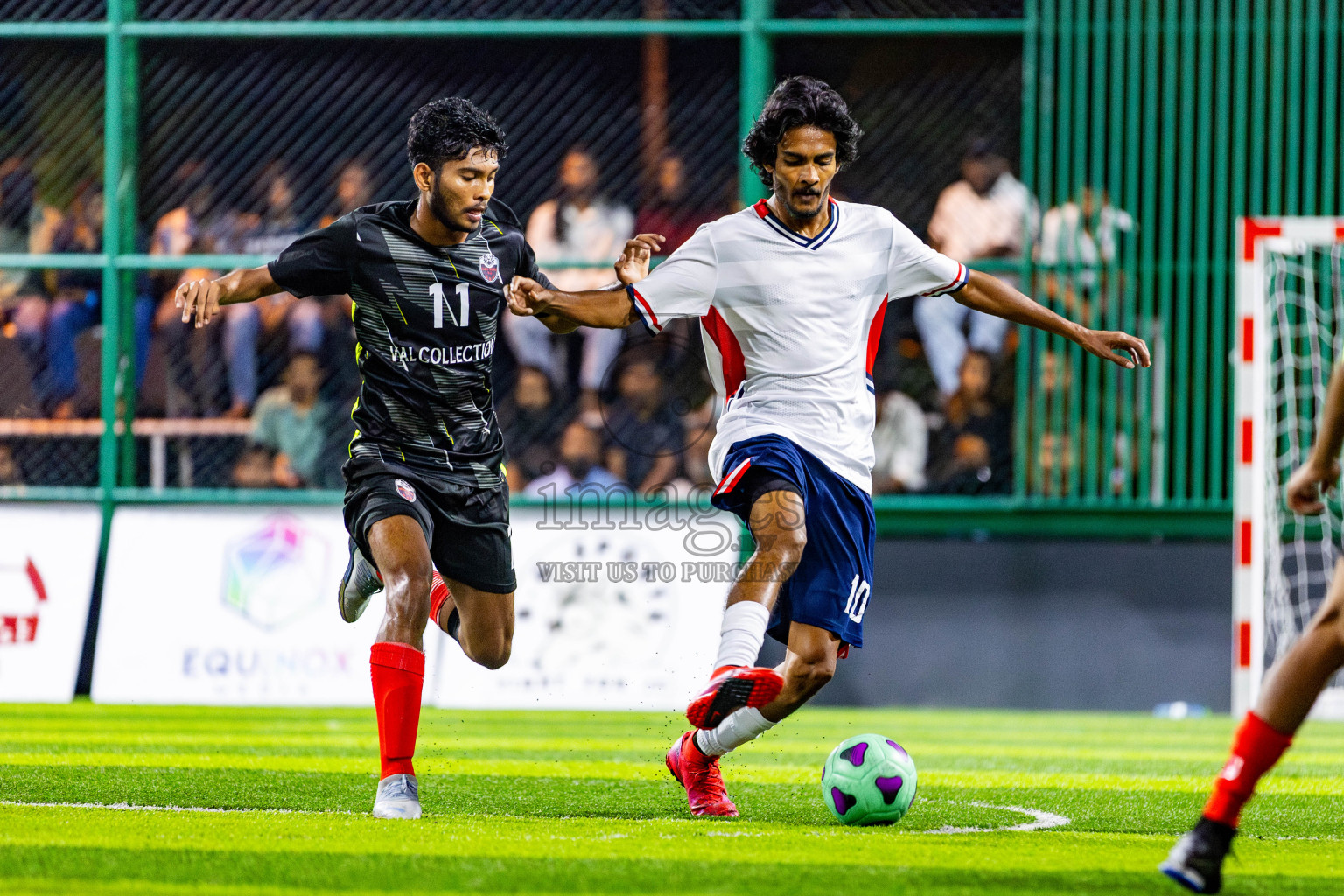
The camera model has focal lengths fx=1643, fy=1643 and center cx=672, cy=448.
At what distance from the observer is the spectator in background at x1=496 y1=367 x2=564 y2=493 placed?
11.3 metres

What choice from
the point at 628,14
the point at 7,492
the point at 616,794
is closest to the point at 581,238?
the point at 628,14

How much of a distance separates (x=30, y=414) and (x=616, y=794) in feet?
24.4

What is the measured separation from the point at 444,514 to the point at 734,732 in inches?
48.7

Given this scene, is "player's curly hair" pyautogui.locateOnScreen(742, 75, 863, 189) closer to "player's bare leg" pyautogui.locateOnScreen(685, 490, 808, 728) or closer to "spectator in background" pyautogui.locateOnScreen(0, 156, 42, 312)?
"player's bare leg" pyautogui.locateOnScreen(685, 490, 808, 728)

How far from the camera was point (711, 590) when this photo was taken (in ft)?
34.4

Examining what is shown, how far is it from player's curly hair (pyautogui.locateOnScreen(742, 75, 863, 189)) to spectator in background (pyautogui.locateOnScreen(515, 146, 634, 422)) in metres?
6.00

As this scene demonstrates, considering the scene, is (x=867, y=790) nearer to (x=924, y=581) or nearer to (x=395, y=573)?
(x=395, y=573)

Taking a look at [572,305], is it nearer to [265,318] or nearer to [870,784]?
[870,784]

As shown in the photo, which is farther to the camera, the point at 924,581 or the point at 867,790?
the point at 924,581

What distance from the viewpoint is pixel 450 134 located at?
5.24m

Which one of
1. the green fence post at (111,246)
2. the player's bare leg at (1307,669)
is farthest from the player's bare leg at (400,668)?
the green fence post at (111,246)

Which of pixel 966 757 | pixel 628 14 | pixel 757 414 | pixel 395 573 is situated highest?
pixel 628 14

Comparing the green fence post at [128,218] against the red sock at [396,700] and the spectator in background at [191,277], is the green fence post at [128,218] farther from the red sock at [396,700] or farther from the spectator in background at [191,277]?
the red sock at [396,700]

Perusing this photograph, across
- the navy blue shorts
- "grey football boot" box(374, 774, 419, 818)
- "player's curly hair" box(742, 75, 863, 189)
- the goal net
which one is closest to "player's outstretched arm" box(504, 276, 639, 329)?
the navy blue shorts
